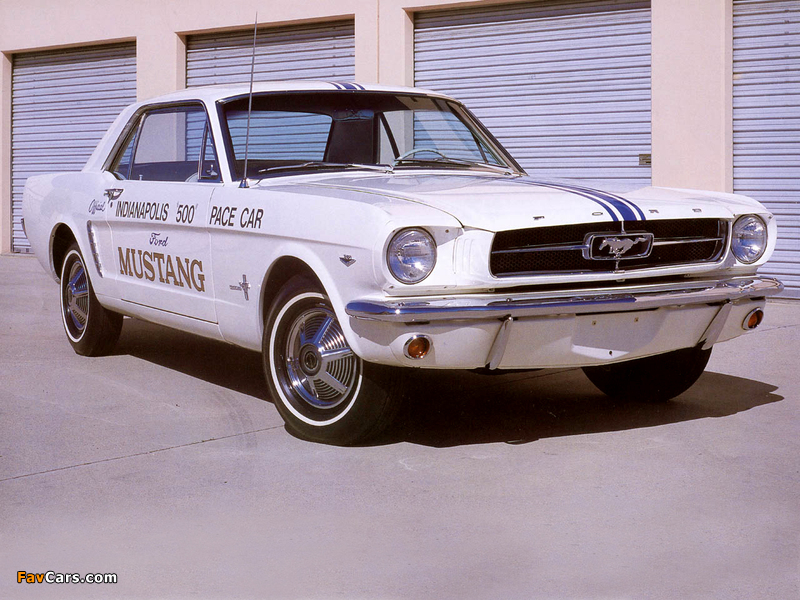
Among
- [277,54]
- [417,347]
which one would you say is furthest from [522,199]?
[277,54]

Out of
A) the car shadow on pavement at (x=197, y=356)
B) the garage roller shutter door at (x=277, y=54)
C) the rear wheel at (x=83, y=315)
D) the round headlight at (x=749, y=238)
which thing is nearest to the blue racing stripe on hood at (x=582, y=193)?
the round headlight at (x=749, y=238)

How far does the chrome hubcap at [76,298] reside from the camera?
7.05 m

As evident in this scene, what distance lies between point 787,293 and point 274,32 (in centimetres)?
737

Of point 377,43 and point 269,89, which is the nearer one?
point 269,89

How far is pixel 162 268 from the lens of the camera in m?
5.93

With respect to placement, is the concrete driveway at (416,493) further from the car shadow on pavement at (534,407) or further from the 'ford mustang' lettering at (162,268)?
the 'ford mustang' lettering at (162,268)

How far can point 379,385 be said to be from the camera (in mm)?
4590

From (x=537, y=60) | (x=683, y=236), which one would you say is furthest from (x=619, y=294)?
(x=537, y=60)

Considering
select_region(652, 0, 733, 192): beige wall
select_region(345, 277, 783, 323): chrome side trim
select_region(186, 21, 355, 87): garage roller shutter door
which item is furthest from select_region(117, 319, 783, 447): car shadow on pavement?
select_region(186, 21, 355, 87): garage roller shutter door

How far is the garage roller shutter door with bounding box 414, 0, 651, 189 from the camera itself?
11.9 m

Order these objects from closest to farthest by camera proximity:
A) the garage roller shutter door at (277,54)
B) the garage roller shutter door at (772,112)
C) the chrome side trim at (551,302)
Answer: the chrome side trim at (551,302) < the garage roller shutter door at (772,112) < the garage roller shutter door at (277,54)

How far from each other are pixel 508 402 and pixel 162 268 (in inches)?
75.3

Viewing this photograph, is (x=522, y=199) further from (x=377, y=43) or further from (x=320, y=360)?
(x=377, y=43)

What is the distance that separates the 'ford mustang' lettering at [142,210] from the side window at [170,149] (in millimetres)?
171
